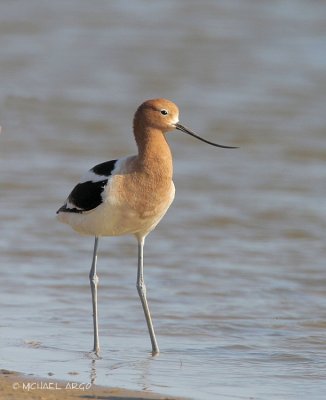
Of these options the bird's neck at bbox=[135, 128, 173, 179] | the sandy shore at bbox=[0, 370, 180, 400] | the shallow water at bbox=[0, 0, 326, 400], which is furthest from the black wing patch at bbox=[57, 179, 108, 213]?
the sandy shore at bbox=[0, 370, 180, 400]

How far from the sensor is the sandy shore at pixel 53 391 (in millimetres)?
5281

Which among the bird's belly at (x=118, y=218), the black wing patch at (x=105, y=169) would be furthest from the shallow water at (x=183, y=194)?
the black wing patch at (x=105, y=169)

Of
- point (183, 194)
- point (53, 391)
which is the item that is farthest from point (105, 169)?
point (183, 194)

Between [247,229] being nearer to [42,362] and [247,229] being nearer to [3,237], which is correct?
[3,237]

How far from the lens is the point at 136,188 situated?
6551 millimetres

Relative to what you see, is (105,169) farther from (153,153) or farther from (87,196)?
(153,153)

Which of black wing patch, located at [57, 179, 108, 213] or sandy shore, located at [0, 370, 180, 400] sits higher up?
black wing patch, located at [57, 179, 108, 213]

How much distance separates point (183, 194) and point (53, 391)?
600cm

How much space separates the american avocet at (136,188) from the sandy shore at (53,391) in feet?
3.01

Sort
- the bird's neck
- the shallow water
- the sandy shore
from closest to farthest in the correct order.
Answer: the sandy shore
the shallow water
the bird's neck

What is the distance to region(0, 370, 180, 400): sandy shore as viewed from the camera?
17.3ft

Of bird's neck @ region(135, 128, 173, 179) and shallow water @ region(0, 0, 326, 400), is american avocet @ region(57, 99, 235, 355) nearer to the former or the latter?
bird's neck @ region(135, 128, 173, 179)

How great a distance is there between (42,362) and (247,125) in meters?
8.76

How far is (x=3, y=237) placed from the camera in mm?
9508
